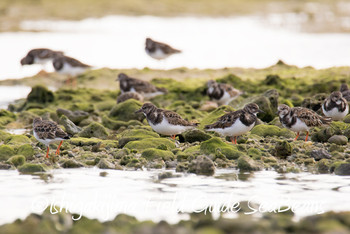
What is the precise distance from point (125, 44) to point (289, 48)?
10031 mm

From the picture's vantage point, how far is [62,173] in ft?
37.1

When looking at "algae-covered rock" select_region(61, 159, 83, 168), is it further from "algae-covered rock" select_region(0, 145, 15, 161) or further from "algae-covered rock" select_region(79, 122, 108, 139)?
"algae-covered rock" select_region(79, 122, 108, 139)

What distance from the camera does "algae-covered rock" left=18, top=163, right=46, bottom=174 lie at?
1126cm

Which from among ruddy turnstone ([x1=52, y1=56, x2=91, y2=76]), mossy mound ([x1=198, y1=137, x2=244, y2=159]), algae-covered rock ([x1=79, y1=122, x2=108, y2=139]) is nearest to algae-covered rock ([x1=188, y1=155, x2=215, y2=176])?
mossy mound ([x1=198, y1=137, x2=244, y2=159])

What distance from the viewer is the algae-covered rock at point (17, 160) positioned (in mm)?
11758

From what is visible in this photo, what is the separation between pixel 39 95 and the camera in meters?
20.2

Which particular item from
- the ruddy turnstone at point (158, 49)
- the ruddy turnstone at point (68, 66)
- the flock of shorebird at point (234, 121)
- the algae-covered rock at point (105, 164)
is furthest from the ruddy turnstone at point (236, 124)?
the ruddy turnstone at point (158, 49)

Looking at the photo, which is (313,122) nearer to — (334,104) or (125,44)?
(334,104)

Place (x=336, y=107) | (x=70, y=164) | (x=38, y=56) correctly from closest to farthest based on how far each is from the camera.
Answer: (x=70, y=164) < (x=336, y=107) < (x=38, y=56)

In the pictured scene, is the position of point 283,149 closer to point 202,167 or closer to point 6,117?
point 202,167

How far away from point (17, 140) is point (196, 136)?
439cm

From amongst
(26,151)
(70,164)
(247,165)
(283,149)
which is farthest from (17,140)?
(283,149)

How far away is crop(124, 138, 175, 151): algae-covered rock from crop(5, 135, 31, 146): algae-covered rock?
2719mm

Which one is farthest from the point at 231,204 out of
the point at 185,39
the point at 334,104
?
the point at 185,39
